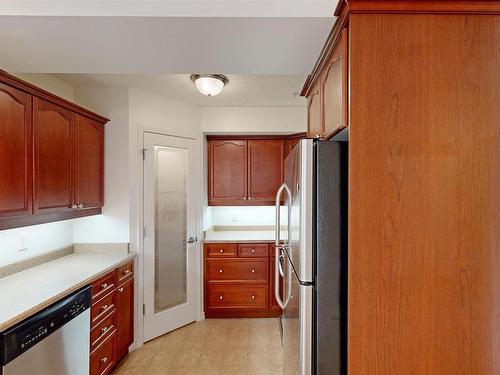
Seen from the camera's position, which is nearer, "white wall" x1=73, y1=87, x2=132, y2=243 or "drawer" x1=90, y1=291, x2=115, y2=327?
"drawer" x1=90, y1=291, x2=115, y2=327

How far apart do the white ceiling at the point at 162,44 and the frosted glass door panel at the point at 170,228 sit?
51.8 inches

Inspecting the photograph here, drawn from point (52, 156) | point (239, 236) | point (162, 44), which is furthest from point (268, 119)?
point (52, 156)

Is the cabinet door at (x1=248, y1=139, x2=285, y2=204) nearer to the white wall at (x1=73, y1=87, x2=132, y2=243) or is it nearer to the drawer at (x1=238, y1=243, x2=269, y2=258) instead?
the drawer at (x1=238, y1=243, x2=269, y2=258)

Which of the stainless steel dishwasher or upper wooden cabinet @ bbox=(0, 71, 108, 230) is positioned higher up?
upper wooden cabinet @ bbox=(0, 71, 108, 230)

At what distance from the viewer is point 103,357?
207 centimetres

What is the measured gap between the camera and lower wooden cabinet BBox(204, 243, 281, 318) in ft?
10.6

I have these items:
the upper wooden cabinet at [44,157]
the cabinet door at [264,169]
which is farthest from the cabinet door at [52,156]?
the cabinet door at [264,169]

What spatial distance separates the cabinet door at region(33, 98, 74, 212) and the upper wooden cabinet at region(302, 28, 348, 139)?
179 centimetres

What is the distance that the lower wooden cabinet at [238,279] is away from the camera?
3.24m

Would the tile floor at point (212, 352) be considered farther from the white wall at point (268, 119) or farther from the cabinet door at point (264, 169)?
the white wall at point (268, 119)

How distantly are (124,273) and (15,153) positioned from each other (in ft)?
4.06

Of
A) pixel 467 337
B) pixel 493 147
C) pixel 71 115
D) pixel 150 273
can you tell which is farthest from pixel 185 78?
pixel 467 337

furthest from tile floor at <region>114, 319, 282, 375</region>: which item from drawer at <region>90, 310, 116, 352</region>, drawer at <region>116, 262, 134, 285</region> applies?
drawer at <region>116, 262, 134, 285</region>

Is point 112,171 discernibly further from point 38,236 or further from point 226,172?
point 226,172
